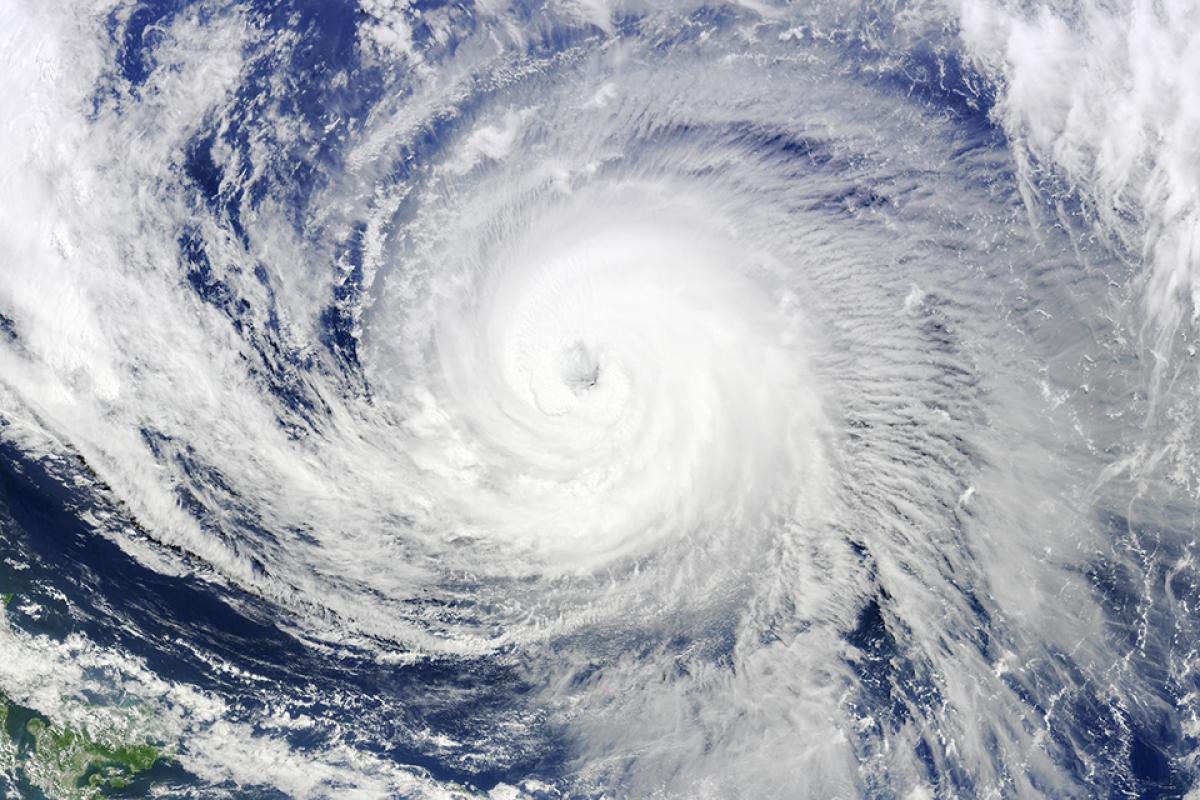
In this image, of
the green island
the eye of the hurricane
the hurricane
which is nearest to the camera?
the hurricane

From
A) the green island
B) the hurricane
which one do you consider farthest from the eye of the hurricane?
the green island

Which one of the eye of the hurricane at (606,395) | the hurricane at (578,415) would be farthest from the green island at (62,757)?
the eye of the hurricane at (606,395)

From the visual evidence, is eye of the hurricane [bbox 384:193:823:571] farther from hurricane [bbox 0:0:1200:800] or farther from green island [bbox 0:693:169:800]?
green island [bbox 0:693:169:800]

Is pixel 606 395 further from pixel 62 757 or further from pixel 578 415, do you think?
pixel 62 757

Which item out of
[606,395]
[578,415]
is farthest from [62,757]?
[606,395]

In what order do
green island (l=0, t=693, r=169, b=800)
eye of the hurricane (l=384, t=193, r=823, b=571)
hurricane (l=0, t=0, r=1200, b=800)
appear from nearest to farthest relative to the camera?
hurricane (l=0, t=0, r=1200, b=800) → green island (l=0, t=693, r=169, b=800) → eye of the hurricane (l=384, t=193, r=823, b=571)

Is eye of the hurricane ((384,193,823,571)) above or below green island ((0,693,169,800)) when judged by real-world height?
above

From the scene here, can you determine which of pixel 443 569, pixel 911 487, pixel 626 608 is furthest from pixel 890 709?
pixel 443 569
